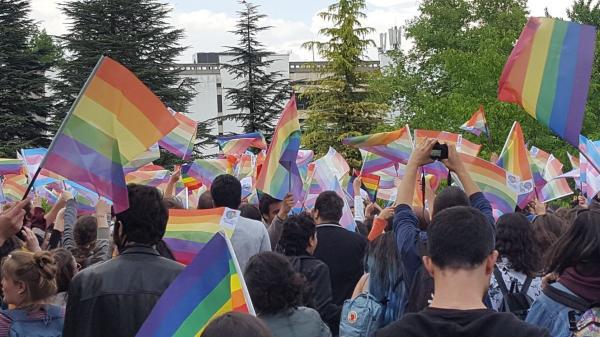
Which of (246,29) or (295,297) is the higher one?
(246,29)

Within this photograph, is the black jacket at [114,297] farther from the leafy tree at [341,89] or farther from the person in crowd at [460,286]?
the leafy tree at [341,89]

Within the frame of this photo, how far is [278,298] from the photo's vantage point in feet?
13.0

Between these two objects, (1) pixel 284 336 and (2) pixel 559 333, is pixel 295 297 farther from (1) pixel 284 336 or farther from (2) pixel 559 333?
(2) pixel 559 333

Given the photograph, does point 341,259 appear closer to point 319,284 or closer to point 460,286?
point 319,284

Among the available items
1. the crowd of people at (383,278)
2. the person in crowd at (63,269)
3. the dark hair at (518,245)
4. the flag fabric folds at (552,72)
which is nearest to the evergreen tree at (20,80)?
the person in crowd at (63,269)

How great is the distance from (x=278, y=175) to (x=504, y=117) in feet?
73.7

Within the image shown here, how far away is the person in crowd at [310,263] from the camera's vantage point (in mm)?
5227

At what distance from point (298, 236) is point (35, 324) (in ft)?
6.15

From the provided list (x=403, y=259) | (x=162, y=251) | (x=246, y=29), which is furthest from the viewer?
(x=246, y=29)

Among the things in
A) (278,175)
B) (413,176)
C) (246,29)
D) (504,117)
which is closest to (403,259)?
(413,176)

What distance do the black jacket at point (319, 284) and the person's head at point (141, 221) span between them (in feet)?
5.17

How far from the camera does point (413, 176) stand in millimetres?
3803

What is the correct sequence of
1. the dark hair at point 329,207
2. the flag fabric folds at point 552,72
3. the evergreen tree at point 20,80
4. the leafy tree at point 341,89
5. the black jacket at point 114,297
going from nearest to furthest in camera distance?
the black jacket at point 114,297, the flag fabric folds at point 552,72, the dark hair at point 329,207, the evergreen tree at point 20,80, the leafy tree at point 341,89

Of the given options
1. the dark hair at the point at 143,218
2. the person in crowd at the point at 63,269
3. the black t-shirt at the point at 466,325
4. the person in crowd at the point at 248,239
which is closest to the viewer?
the black t-shirt at the point at 466,325
